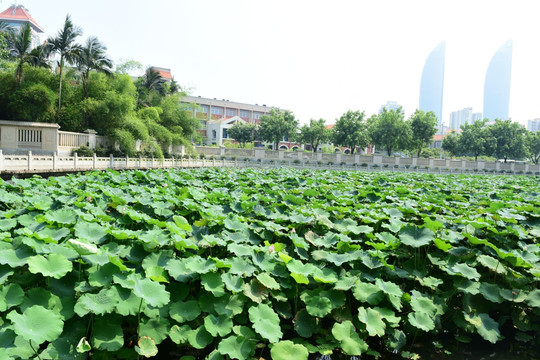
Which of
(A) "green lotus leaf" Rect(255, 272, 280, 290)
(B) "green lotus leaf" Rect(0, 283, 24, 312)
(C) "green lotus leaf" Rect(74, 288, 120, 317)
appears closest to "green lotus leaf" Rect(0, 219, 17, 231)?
(B) "green lotus leaf" Rect(0, 283, 24, 312)

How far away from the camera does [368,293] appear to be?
2605mm

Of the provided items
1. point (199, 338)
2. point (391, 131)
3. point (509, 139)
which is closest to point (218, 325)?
point (199, 338)

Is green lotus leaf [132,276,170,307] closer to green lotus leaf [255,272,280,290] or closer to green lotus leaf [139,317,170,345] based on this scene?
green lotus leaf [139,317,170,345]

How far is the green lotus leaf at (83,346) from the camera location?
1.80 m

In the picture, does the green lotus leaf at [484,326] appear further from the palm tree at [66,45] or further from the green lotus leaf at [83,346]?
the palm tree at [66,45]

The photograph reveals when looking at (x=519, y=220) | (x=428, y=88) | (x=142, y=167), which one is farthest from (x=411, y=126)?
(x=428, y=88)

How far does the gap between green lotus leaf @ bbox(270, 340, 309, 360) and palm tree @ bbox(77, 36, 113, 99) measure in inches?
1164

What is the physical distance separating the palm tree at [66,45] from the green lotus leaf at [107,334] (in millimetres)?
28317

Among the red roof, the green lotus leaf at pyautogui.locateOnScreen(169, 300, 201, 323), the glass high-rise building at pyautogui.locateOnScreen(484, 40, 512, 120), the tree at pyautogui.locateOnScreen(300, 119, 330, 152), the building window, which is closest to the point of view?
the green lotus leaf at pyautogui.locateOnScreen(169, 300, 201, 323)

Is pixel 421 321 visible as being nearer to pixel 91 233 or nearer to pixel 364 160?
pixel 91 233

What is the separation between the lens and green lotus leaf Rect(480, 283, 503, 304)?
9.48 feet

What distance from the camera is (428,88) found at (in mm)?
162500

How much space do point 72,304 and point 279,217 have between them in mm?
2314

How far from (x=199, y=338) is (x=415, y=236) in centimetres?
218
